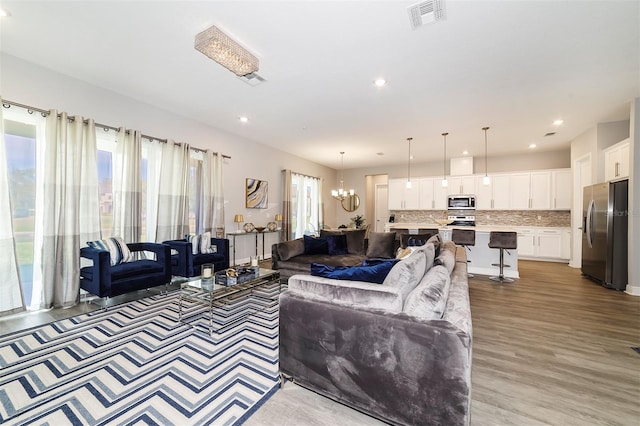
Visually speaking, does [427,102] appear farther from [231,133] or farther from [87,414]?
[87,414]

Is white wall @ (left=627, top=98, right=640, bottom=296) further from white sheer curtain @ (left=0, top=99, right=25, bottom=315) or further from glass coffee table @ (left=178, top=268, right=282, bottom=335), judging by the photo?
white sheer curtain @ (left=0, top=99, right=25, bottom=315)

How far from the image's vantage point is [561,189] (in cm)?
647

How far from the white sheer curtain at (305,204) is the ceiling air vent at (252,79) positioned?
13.6ft

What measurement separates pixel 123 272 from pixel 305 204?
5428 millimetres

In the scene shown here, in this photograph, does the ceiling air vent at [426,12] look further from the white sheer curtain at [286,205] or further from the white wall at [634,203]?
the white sheer curtain at [286,205]


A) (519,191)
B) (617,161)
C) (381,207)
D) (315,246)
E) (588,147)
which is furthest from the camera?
(381,207)

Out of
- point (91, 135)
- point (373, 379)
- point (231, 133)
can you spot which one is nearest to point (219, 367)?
point (373, 379)

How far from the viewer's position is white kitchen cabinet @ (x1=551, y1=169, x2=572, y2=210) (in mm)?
6377

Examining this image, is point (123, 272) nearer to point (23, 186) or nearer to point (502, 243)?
point (23, 186)

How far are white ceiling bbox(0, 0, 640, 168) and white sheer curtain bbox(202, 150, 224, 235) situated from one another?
0.78 m

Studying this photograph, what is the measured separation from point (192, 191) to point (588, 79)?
6214 millimetres

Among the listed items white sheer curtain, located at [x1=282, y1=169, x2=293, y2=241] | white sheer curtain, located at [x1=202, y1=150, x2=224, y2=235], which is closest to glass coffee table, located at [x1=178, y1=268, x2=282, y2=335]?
white sheer curtain, located at [x1=202, y1=150, x2=224, y2=235]

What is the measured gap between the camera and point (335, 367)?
153 cm

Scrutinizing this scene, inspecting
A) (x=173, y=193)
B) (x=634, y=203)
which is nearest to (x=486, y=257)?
(x=634, y=203)
